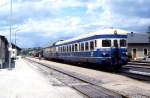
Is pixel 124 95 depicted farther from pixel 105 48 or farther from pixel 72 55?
pixel 72 55

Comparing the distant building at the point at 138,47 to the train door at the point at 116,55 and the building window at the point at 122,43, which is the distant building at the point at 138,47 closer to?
the building window at the point at 122,43

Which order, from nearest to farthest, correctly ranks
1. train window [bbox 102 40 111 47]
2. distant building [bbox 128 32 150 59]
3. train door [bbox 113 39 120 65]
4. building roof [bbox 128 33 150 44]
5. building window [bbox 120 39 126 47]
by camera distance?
1. train door [bbox 113 39 120 65]
2. train window [bbox 102 40 111 47]
3. building window [bbox 120 39 126 47]
4. distant building [bbox 128 32 150 59]
5. building roof [bbox 128 33 150 44]

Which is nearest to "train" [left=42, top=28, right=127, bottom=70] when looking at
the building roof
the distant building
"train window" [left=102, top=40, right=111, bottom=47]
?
"train window" [left=102, top=40, right=111, bottom=47]

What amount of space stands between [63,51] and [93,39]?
1955 cm

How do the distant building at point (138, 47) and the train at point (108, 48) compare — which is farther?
the distant building at point (138, 47)

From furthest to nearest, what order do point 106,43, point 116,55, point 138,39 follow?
point 138,39 → point 106,43 → point 116,55

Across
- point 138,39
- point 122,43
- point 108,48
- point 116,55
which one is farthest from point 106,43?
point 138,39

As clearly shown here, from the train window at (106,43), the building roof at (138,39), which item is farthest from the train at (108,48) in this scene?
the building roof at (138,39)

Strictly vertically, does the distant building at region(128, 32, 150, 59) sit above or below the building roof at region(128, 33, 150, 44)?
below

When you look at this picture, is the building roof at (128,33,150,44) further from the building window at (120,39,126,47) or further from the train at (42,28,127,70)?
the building window at (120,39,126,47)

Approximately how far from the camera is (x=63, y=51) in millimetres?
50875

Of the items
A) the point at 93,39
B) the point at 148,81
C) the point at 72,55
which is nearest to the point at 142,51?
the point at 72,55

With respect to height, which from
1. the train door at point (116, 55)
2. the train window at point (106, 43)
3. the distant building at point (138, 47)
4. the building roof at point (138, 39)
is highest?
the building roof at point (138, 39)

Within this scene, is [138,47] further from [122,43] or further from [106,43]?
[106,43]
